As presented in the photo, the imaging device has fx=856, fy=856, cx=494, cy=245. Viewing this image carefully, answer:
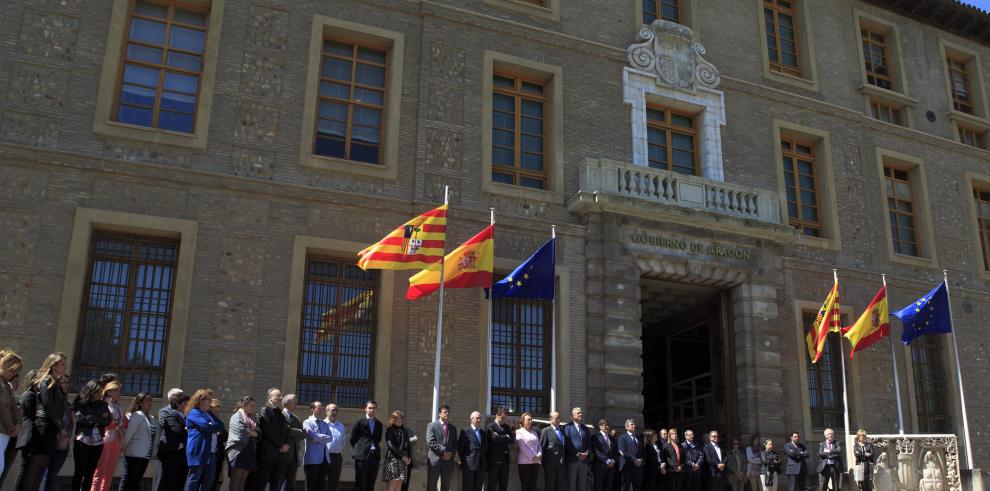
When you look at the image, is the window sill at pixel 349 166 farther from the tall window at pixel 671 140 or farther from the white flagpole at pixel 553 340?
the tall window at pixel 671 140

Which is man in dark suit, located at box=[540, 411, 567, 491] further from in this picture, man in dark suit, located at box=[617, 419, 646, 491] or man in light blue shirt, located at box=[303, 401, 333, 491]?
man in light blue shirt, located at box=[303, 401, 333, 491]

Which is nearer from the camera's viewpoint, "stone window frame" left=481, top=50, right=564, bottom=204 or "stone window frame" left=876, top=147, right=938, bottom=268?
"stone window frame" left=481, top=50, right=564, bottom=204

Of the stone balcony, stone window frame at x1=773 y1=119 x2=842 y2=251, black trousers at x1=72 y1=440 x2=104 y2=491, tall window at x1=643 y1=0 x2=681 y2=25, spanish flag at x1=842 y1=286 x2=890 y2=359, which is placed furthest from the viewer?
tall window at x1=643 y1=0 x2=681 y2=25

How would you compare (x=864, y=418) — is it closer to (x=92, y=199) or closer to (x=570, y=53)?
(x=570, y=53)

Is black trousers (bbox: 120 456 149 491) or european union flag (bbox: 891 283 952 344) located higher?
european union flag (bbox: 891 283 952 344)

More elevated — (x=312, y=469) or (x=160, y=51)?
(x=160, y=51)

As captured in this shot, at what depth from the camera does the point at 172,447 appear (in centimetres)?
1005

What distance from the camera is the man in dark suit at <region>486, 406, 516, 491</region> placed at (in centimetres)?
1330

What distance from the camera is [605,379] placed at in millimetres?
16688

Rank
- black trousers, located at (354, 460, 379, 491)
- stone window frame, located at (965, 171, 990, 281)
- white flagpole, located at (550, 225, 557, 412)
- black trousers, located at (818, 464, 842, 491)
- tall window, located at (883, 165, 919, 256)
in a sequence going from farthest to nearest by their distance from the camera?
1. stone window frame, located at (965, 171, 990, 281)
2. tall window, located at (883, 165, 919, 256)
3. black trousers, located at (818, 464, 842, 491)
4. white flagpole, located at (550, 225, 557, 412)
5. black trousers, located at (354, 460, 379, 491)

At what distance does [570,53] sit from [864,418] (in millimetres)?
10581

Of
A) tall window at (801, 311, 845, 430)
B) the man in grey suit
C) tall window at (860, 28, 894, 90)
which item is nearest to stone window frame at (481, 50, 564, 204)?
the man in grey suit

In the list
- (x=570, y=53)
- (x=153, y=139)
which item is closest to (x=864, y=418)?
(x=570, y=53)

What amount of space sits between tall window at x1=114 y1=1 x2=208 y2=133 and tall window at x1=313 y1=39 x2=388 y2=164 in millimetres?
2373
